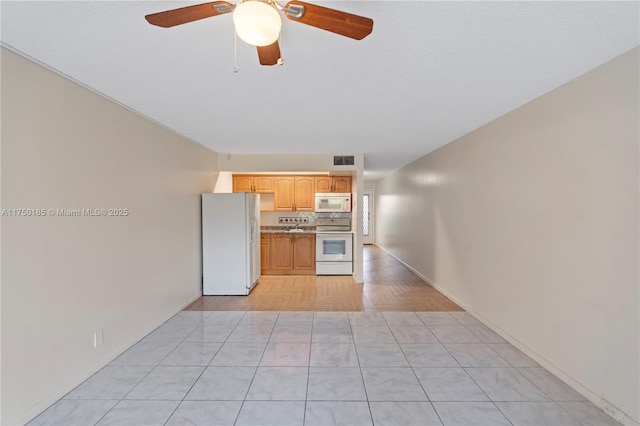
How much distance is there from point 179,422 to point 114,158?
2.26 meters

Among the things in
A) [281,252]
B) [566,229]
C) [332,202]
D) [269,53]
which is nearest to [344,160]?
[332,202]

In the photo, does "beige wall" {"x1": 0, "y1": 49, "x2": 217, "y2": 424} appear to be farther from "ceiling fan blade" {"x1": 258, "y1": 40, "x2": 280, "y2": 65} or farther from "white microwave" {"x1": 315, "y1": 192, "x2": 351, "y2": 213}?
"white microwave" {"x1": 315, "y1": 192, "x2": 351, "y2": 213}

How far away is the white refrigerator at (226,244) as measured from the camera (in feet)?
15.2

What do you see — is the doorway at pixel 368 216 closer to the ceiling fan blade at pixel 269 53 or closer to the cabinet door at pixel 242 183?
the cabinet door at pixel 242 183

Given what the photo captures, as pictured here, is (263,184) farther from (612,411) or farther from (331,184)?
(612,411)

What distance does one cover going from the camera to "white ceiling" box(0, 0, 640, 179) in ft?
4.92

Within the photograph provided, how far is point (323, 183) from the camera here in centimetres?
617

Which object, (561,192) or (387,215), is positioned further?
(387,215)

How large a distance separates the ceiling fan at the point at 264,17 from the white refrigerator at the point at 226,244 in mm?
3510

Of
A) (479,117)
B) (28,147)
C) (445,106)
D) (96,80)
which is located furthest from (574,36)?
(28,147)

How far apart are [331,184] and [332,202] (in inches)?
15.3

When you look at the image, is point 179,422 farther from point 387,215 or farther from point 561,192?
point 387,215

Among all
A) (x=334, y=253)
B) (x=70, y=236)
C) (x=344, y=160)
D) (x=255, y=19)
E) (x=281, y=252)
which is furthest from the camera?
(x=281, y=252)

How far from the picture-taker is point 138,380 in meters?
2.40
